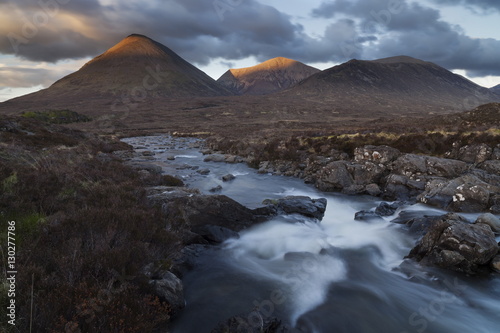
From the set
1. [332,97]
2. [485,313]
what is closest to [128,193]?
[485,313]

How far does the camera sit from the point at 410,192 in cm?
1680

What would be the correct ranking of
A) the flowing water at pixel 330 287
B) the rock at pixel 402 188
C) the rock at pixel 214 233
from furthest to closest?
the rock at pixel 402 188
the rock at pixel 214 233
the flowing water at pixel 330 287

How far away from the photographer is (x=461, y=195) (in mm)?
14125

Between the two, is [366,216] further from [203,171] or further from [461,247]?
[203,171]

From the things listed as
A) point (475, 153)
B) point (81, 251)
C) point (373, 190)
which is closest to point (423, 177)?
point (373, 190)

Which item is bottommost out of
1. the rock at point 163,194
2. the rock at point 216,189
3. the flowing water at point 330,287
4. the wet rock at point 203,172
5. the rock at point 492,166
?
the flowing water at point 330,287

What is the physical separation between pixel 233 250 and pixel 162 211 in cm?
268

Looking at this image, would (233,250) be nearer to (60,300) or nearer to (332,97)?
(60,300)

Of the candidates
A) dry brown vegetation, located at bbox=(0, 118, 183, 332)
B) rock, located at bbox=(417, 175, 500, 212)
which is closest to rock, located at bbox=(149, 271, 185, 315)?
dry brown vegetation, located at bbox=(0, 118, 183, 332)

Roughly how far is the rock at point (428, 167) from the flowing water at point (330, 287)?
712 cm

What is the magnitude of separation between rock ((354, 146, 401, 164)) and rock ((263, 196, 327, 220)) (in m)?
8.11

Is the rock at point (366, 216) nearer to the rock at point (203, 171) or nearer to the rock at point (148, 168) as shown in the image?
the rock at point (148, 168)

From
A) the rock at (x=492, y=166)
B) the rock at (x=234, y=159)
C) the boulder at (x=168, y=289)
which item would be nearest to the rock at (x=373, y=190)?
the rock at (x=492, y=166)

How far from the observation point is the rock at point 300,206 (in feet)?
43.7
